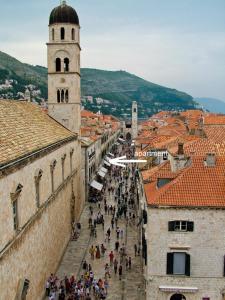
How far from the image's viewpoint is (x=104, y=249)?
35469 mm

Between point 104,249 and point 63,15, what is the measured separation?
75.2 ft

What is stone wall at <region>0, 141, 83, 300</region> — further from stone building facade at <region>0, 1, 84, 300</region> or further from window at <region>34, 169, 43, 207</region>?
window at <region>34, 169, 43, 207</region>

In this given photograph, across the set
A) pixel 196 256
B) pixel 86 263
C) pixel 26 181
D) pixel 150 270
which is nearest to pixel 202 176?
pixel 196 256

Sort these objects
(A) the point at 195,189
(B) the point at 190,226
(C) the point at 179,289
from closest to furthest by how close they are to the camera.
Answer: (B) the point at 190,226, (C) the point at 179,289, (A) the point at 195,189

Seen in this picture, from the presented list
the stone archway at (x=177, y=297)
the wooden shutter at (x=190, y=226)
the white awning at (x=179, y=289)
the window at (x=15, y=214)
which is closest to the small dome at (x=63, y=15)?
the window at (x=15, y=214)

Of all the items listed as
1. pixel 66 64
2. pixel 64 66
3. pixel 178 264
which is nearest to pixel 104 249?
pixel 178 264

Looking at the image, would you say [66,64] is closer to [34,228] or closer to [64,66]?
[64,66]

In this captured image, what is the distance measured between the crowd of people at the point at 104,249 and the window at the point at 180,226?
7.16 m

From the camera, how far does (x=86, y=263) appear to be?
3234 cm

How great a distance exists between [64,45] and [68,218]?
56.8 feet

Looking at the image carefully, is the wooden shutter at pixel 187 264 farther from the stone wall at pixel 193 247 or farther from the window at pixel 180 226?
the window at pixel 180 226

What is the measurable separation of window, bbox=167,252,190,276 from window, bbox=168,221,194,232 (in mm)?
1267

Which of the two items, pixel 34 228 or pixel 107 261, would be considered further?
pixel 107 261

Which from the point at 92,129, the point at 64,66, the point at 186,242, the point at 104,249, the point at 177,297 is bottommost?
the point at 104,249
